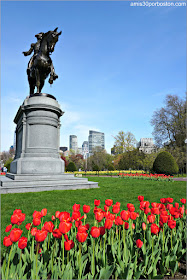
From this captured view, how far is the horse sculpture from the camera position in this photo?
37.3ft

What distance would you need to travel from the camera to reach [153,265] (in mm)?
2199

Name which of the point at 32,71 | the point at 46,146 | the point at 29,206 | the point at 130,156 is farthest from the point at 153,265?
the point at 130,156

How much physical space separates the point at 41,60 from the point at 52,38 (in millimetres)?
1515

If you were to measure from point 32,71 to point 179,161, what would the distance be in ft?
89.5

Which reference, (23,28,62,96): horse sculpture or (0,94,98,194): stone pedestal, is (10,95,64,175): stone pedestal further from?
(23,28,62,96): horse sculpture

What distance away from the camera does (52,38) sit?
36.6 ft

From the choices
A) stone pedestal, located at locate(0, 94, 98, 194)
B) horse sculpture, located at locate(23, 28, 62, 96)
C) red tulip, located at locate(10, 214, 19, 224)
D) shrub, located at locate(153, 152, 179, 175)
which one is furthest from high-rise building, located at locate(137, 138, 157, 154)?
red tulip, located at locate(10, 214, 19, 224)

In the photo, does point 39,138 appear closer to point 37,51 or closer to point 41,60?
point 41,60

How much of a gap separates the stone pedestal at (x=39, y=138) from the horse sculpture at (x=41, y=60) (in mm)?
1698

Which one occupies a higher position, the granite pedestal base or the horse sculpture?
the horse sculpture

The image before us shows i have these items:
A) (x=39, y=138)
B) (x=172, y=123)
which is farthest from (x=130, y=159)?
(x=39, y=138)

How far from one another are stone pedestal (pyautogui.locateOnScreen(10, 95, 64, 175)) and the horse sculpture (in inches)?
66.8

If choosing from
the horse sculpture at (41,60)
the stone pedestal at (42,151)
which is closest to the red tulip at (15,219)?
the stone pedestal at (42,151)

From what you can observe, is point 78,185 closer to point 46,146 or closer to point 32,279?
point 46,146
